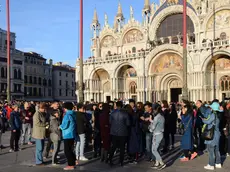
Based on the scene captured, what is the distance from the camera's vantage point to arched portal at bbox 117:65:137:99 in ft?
129

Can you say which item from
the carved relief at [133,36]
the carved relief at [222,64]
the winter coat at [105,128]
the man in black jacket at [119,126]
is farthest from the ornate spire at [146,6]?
the man in black jacket at [119,126]

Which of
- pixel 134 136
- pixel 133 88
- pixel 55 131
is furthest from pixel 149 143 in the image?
pixel 133 88

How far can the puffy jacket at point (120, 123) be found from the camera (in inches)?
347

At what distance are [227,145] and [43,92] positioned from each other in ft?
184

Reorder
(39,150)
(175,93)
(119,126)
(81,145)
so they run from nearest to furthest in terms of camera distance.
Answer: (119,126) < (39,150) < (81,145) < (175,93)

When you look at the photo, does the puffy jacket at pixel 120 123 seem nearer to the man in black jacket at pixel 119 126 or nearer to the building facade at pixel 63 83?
the man in black jacket at pixel 119 126

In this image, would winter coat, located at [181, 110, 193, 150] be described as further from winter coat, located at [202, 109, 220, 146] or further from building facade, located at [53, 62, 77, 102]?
building facade, located at [53, 62, 77, 102]

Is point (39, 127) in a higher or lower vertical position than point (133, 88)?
lower

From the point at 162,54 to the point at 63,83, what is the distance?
129 ft

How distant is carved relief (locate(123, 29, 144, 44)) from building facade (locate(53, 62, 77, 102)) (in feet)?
96.6

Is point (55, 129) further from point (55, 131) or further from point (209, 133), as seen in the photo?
point (209, 133)

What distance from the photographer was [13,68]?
54375mm

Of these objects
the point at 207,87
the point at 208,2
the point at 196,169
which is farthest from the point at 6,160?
the point at 208,2

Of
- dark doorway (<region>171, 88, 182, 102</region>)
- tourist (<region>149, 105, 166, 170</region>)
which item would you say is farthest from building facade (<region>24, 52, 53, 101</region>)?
tourist (<region>149, 105, 166, 170</region>)
